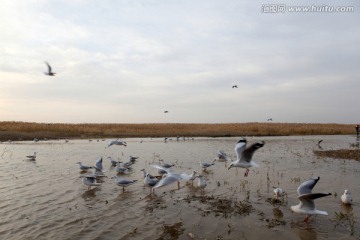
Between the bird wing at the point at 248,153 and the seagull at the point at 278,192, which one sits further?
the seagull at the point at 278,192

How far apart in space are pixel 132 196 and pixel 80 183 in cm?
321

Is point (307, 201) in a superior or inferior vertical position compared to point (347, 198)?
superior

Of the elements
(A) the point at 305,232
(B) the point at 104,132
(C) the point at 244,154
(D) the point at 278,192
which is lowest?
(A) the point at 305,232

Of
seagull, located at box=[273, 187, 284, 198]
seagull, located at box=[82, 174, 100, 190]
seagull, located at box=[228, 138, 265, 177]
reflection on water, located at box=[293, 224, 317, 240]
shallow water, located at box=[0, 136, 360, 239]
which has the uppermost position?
seagull, located at box=[228, 138, 265, 177]

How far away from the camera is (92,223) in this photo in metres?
8.80

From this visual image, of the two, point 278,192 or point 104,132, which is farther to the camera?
point 104,132

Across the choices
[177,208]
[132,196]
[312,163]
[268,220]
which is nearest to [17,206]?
[132,196]

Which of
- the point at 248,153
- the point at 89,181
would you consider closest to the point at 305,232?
the point at 248,153

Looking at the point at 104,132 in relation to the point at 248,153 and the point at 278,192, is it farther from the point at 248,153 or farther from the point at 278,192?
the point at 278,192

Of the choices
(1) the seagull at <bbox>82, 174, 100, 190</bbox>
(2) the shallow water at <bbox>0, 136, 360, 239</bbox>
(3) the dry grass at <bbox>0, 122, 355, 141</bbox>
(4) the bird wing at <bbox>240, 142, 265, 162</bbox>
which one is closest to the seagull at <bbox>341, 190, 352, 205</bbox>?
(2) the shallow water at <bbox>0, 136, 360, 239</bbox>

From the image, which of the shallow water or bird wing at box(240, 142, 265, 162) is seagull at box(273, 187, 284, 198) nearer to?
the shallow water

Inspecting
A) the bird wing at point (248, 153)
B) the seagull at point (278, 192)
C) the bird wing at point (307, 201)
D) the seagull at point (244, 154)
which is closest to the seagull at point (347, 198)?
the seagull at point (278, 192)

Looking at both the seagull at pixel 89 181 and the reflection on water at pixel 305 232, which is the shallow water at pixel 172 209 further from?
the seagull at pixel 89 181

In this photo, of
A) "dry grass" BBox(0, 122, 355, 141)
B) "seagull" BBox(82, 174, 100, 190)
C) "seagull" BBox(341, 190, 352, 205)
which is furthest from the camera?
"dry grass" BBox(0, 122, 355, 141)
